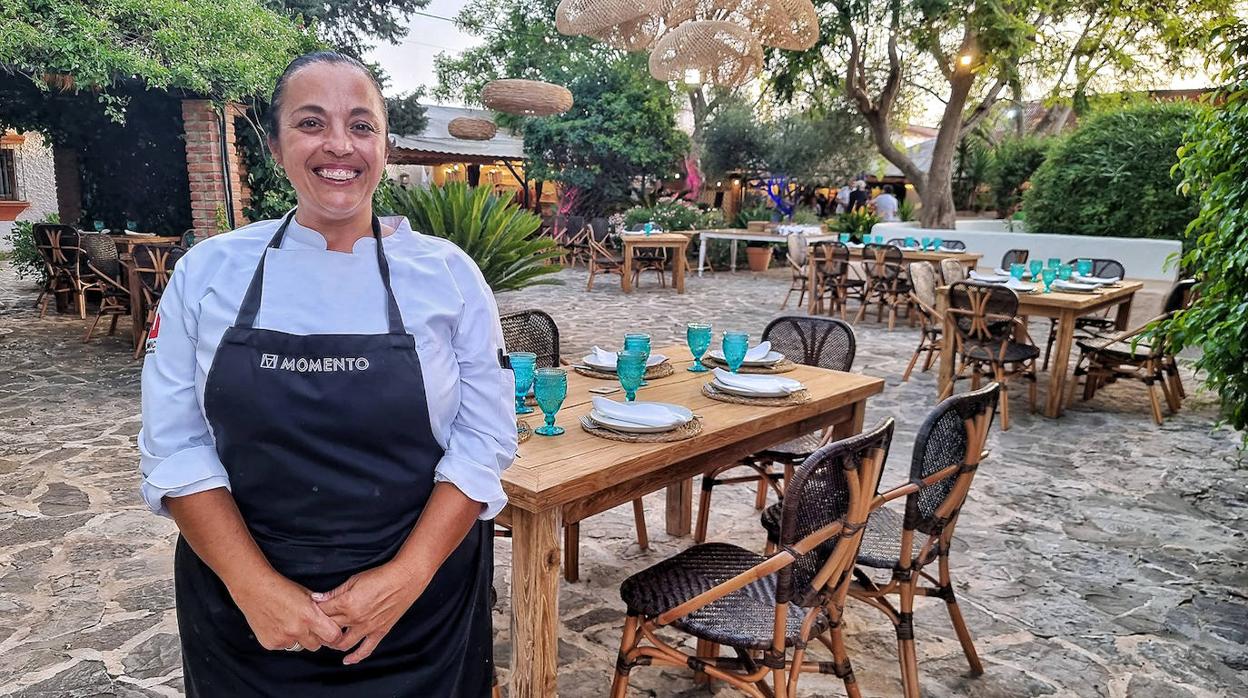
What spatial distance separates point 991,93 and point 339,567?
532 inches

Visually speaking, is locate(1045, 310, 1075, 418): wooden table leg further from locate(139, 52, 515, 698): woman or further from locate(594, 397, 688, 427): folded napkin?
locate(139, 52, 515, 698): woman

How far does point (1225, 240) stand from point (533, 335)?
2.52 m

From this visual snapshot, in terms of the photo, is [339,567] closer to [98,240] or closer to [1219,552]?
[1219,552]

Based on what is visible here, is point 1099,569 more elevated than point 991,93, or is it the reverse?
point 991,93

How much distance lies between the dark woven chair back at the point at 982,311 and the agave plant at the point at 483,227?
117 inches

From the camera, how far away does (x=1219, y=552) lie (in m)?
3.33

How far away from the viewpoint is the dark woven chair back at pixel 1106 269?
690cm

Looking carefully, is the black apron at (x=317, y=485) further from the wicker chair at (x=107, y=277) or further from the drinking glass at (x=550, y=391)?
the wicker chair at (x=107, y=277)

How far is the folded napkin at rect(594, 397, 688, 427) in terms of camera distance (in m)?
2.15

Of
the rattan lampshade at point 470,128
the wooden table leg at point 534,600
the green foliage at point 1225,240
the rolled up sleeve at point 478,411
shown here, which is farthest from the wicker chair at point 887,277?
the rolled up sleeve at point 478,411

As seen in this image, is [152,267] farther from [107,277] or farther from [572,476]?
[572,476]

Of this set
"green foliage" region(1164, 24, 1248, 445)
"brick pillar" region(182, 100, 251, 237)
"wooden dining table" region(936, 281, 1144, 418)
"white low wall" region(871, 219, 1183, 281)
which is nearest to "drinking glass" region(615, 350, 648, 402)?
"green foliage" region(1164, 24, 1248, 445)

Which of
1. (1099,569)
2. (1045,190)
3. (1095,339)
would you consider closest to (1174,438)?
(1095,339)

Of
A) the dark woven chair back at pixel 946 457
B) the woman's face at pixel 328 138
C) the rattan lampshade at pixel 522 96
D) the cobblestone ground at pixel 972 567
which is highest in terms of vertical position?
Answer: the rattan lampshade at pixel 522 96
